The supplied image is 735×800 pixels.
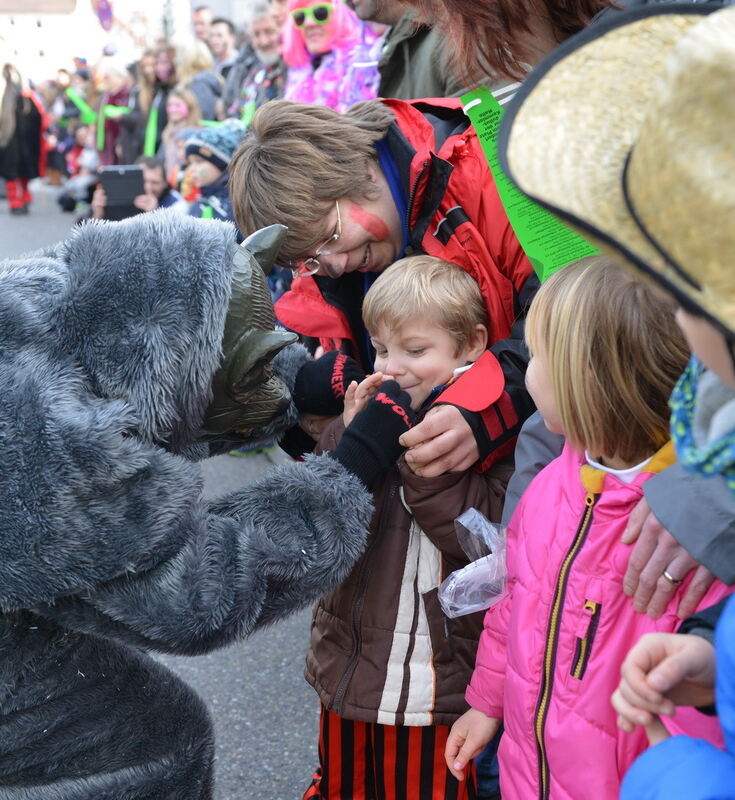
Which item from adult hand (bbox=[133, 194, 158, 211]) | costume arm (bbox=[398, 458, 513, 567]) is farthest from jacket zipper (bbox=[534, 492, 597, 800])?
adult hand (bbox=[133, 194, 158, 211])

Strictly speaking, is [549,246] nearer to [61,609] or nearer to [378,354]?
[378,354]

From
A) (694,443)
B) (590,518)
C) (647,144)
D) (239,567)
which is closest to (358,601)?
(239,567)

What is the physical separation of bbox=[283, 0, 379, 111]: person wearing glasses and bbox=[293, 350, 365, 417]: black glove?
3.14 m

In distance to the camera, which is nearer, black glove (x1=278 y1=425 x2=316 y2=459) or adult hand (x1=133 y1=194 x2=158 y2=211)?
black glove (x1=278 y1=425 x2=316 y2=459)

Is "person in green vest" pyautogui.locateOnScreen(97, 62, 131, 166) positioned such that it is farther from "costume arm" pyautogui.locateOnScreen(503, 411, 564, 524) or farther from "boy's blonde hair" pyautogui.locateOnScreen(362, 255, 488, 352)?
"costume arm" pyautogui.locateOnScreen(503, 411, 564, 524)

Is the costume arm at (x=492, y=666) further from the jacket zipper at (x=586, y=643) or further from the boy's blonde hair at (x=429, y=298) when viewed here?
the boy's blonde hair at (x=429, y=298)

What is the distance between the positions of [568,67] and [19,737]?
4.35 feet

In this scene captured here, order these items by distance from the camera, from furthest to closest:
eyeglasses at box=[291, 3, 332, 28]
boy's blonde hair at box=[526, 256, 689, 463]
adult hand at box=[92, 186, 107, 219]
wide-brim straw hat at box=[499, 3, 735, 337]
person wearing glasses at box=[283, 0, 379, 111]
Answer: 1. adult hand at box=[92, 186, 107, 219]
2. eyeglasses at box=[291, 3, 332, 28]
3. person wearing glasses at box=[283, 0, 379, 111]
4. boy's blonde hair at box=[526, 256, 689, 463]
5. wide-brim straw hat at box=[499, 3, 735, 337]

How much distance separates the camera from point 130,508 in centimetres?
144

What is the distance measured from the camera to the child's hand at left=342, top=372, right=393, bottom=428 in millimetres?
1897

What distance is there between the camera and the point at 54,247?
5.41ft

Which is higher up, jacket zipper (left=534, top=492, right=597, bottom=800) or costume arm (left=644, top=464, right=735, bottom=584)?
costume arm (left=644, top=464, right=735, bottom=584)

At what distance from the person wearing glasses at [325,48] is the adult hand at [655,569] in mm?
3880

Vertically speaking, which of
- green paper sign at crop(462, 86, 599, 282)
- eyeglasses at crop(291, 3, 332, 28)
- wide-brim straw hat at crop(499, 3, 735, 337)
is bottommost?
eyeglasses at crop(291, 3, 332, 28)
